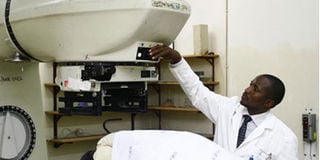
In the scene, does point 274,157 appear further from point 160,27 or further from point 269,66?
point 269,66

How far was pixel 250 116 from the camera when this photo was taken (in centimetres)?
194

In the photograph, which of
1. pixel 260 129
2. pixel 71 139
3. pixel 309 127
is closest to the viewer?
pixel 260 129

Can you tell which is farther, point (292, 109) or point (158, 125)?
point (158, 125)

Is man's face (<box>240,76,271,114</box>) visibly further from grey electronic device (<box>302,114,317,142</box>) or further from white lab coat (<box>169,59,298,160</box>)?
grey electronic device (<box>302,114,317,142</box>)

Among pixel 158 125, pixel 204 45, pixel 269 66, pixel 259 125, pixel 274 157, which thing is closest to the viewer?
pixel 274 157

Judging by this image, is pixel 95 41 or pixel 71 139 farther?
pixel 71 139

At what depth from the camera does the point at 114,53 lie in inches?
57.0

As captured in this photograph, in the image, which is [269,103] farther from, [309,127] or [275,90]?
[309,127]

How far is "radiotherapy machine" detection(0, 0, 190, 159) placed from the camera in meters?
1.40

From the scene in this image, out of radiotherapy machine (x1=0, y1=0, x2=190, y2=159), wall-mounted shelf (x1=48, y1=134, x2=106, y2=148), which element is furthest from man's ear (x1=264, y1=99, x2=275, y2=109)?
wall-mounted shelf (x1=48, y1=134, x2=106, y2=148)

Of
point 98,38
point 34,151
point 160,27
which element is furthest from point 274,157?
point 34,151

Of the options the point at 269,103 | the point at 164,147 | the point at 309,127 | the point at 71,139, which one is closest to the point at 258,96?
the point at 269,103

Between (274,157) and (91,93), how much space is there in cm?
81

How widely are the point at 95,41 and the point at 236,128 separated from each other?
0.82m
